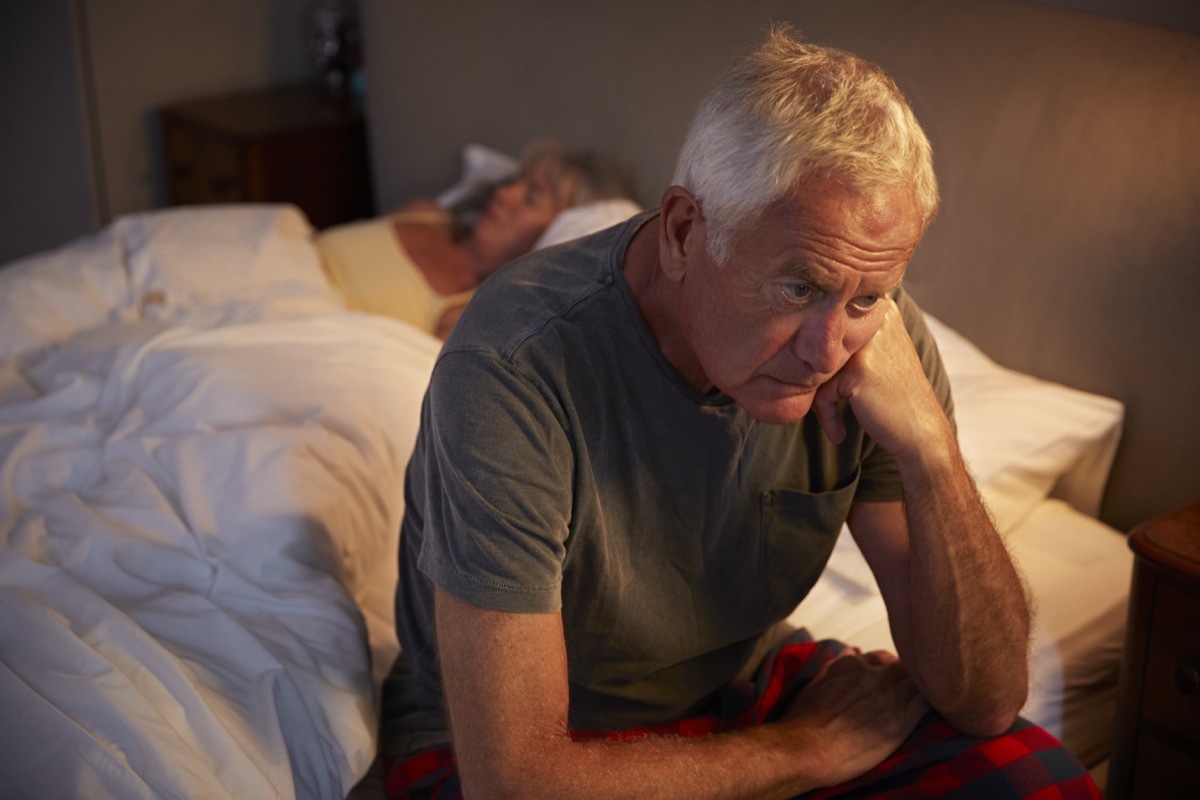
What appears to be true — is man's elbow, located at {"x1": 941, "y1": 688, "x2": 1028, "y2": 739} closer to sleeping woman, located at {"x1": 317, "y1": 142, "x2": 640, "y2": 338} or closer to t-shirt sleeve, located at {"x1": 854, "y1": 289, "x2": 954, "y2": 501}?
t-shirt sleeve, located at {"x1": 854, "y1": 289, "x2": 954, "y2": 501}

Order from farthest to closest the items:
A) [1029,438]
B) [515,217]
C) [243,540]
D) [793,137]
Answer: [515,217], [1029,438], [243,540], [793,137]

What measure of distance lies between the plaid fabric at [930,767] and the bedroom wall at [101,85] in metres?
2.36

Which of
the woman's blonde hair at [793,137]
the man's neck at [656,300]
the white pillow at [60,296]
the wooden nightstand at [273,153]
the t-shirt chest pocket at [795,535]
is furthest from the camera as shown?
the wooden nightstand at [273,153]

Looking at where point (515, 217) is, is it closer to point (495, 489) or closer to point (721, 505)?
point (721, 505)

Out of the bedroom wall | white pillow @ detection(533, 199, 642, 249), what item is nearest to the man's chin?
white pillow @ detection(533, 199, 642, 249)

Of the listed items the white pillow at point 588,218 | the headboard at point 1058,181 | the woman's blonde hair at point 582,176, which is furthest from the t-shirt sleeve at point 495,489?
the woman's blonde hair at point 582,176

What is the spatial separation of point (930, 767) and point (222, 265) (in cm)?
156

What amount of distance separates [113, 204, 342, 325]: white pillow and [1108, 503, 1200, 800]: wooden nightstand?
135 centimetres

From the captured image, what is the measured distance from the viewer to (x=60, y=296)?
1951mm

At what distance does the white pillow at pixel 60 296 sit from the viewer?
187cm

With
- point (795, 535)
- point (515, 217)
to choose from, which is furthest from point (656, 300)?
point (515, 217)

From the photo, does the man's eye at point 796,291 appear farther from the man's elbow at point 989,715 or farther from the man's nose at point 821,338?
the man's elbow at point 989,715

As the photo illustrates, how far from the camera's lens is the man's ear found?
3.08ft

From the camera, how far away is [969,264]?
1.64m
